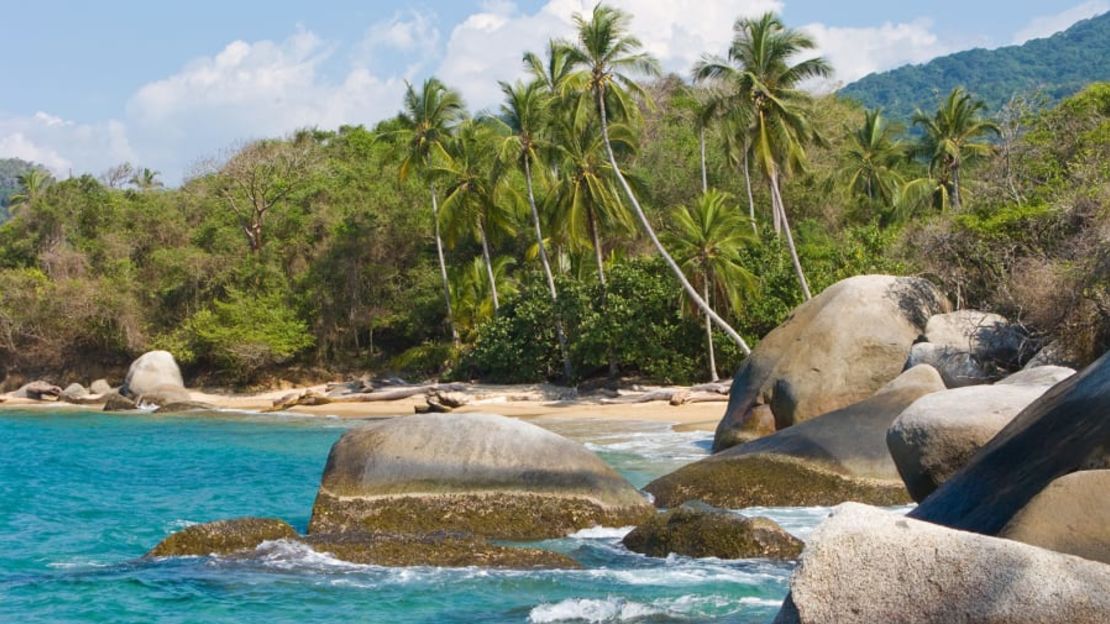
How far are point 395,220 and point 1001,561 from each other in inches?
1672

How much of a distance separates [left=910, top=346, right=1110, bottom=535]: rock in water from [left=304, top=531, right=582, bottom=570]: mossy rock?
417 centimetres

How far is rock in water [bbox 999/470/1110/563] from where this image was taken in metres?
5.86

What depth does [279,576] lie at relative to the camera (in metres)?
10.6

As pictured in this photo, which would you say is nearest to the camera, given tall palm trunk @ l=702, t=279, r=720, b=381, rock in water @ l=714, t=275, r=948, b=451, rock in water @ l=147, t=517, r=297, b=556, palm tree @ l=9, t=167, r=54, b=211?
rock in water @ l=147, t=517, r=297, b=556

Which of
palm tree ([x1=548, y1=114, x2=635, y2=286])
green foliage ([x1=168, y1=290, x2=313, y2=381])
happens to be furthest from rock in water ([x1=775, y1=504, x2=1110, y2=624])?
green foliage ([x1=168, y1=290, x2=313, y2=381])

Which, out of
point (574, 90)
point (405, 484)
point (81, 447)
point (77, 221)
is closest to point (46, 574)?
point (405, 484)

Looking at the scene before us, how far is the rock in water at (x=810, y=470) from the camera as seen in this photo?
1386 centimetres

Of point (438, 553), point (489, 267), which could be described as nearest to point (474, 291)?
point (489, 267)

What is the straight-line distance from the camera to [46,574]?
38.9ft

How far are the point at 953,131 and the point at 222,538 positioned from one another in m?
42.7

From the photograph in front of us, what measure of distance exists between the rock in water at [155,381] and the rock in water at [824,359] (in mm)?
27152

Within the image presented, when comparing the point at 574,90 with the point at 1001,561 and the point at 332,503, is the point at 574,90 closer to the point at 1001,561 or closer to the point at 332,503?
the point at 332,503

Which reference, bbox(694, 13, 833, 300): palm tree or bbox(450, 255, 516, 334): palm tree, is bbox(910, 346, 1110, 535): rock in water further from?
bbox(450, 255, 516, 334): palm tree

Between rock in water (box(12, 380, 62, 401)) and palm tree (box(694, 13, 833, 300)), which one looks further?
rock in water (box(12, 380, 62, 401))
